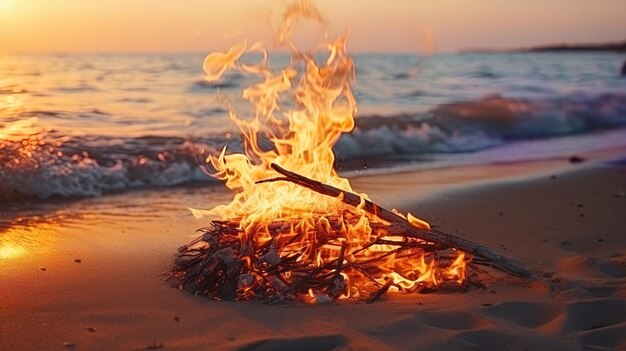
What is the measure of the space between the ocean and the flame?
335 millimetres

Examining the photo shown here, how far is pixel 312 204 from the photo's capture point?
5.32 m

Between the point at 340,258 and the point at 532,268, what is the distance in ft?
5.54

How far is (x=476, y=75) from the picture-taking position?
128 ft

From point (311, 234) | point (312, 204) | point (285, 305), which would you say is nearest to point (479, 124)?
point (312, 204)

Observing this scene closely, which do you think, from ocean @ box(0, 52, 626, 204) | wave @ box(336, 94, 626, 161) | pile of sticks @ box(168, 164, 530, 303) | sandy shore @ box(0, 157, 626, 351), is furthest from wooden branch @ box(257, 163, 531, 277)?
wave @ box(336, 94, 626, 161)

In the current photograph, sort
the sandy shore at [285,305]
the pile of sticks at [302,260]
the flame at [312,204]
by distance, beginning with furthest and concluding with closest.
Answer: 1. the flame at [312,204]
2. the pile of sticks at [302,260]
3. the sandy shore at [285,305]

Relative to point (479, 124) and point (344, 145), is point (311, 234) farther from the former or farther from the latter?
point (479, 124)

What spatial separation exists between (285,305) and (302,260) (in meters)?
0.40

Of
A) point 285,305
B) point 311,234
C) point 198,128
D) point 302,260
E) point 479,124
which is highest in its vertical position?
point 311,234

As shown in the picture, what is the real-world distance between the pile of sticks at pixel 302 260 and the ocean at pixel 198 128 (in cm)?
69

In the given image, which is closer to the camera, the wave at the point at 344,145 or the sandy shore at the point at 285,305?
the sandy shore at the point at 285,305

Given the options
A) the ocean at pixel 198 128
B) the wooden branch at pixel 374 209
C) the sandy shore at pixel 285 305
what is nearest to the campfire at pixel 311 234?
the wooden branch at pixel 374 209

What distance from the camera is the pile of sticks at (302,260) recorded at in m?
4.82

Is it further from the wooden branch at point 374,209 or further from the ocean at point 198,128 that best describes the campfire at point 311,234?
the ocean at point 198,128
